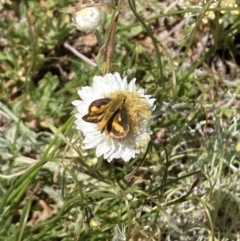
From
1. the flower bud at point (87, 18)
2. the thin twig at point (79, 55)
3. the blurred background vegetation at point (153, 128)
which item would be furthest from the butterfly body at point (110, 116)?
the thin twig at point (79, 55)

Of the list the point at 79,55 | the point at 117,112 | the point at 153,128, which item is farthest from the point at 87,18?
the point at 79,55

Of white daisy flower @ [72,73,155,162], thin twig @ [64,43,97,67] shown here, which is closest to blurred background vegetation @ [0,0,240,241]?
thin twig @ [64,43,97,67]

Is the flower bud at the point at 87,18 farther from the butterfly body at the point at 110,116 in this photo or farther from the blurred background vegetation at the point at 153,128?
the blurred background vegetation at the point at 153,128

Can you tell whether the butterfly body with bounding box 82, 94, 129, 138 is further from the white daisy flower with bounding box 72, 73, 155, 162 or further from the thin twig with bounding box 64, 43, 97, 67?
the thin twig with bounding box 64, 43, 97, 67

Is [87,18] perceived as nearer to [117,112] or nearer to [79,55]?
[117,112]

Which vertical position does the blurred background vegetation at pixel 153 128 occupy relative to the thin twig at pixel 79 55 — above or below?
below

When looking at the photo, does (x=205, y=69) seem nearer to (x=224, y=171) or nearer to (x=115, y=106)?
(x=224, y=171)
